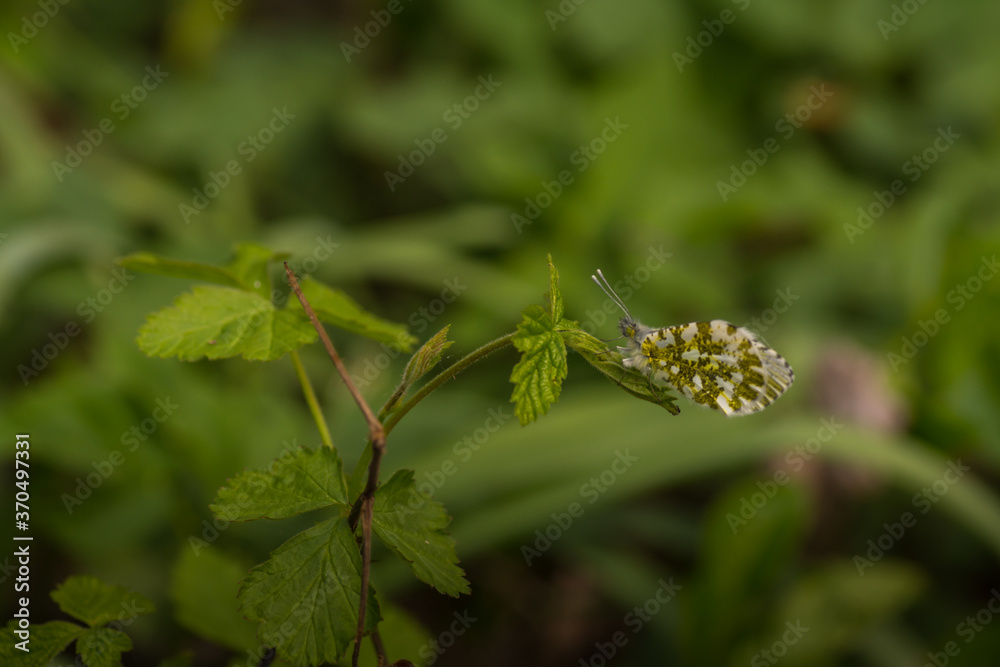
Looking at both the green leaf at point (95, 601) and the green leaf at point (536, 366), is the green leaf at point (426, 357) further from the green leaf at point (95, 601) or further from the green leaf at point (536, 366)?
the green leaf at point (95, 601)

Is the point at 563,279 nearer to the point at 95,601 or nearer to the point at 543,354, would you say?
the point at 543,354

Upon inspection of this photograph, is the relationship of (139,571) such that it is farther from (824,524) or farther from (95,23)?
(95,23)

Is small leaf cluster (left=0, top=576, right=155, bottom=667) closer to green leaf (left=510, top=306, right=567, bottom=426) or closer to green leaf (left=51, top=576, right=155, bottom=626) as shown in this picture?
green leaf (left=51, top=576, right=155, bottom=626)

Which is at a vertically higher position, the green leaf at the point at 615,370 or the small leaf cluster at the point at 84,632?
the green leaf at the point at 615,370

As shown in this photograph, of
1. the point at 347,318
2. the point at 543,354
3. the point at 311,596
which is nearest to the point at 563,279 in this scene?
the point at 347,318

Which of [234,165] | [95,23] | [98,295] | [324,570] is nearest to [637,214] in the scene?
[234,165]

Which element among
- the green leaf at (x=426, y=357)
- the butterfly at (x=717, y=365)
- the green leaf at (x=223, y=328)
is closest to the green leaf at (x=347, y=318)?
the green leaf at (x=223, y=328)
